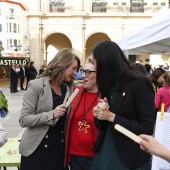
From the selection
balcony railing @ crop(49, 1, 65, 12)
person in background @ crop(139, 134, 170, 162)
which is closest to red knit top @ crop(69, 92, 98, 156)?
person in background @ crop(139, 134, 170, 162)

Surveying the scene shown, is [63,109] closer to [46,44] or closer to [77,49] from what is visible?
[77,49]

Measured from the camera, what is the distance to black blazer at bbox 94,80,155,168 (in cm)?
199

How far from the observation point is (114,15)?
103 ft

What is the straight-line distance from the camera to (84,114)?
2.67m

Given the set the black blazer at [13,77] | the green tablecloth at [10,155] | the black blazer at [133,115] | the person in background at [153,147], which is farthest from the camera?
the black blazer at [13,77]

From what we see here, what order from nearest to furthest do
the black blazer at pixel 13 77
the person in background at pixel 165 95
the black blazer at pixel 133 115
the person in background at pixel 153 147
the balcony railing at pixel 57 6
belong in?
the person in background at pixel 153 147 → the black blazer at pixel 133 115 → the person in background at pixel 165 95 → the black blazer at pixel 13 77 → the balcony railing at pixel 57 6

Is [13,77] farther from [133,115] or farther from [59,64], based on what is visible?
[133,115]

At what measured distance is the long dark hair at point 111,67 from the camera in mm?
2026

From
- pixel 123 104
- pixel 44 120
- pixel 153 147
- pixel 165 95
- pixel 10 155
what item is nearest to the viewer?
pixel 153 147

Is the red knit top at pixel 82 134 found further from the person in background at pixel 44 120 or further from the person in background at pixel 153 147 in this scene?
the person in background at pixel 153 147

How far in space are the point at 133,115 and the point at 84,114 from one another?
2.35 ft

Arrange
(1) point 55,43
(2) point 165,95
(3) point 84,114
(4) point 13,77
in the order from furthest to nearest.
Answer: (1) point 55,43 < (4) point 13,77 < (2) point 165,95 < (3) point 84,114

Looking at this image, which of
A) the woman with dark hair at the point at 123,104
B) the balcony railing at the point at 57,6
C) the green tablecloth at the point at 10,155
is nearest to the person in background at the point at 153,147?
the woman with dark hair at the point at 123,104

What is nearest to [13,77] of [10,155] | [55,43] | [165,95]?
[165,95]
